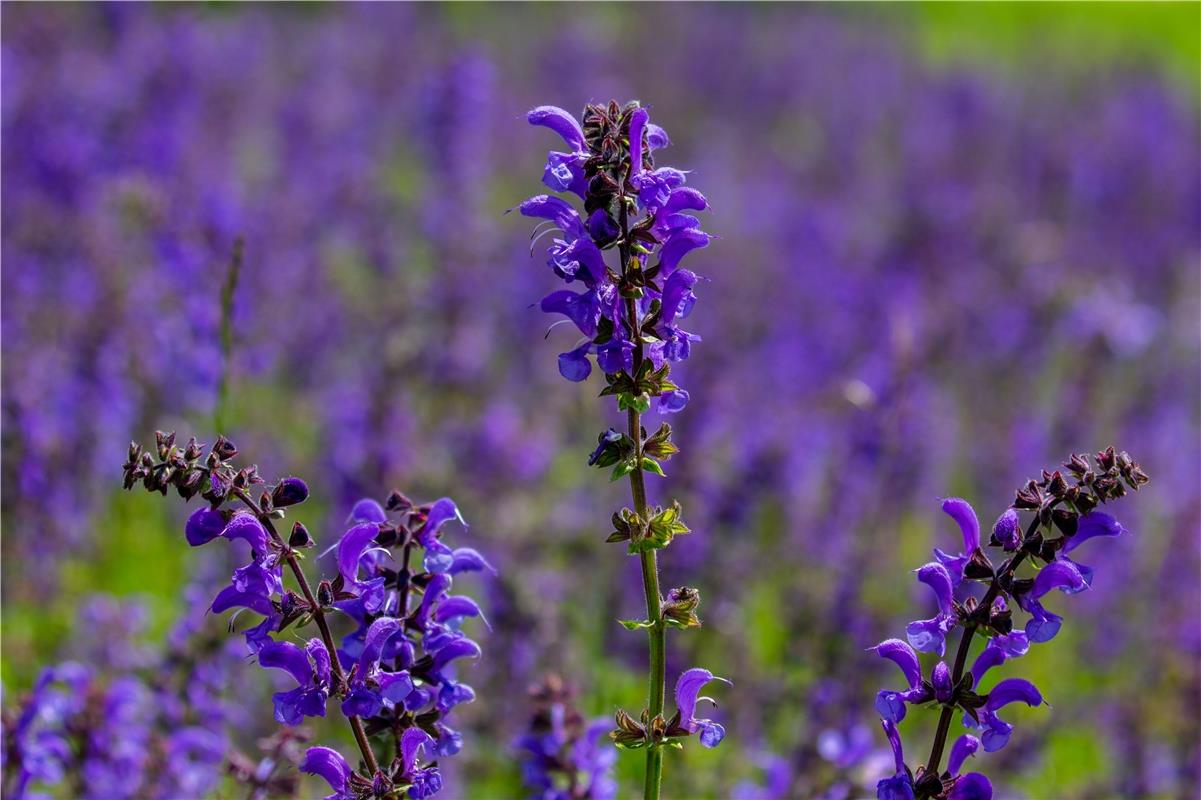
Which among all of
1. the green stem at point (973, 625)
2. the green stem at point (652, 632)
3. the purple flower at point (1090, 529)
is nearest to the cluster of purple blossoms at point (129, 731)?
the green stem at point (652, 632)

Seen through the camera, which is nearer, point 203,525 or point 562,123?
point 203,525

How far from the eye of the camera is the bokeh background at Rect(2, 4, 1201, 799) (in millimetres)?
5988

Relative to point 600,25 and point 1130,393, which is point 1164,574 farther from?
point 600,25

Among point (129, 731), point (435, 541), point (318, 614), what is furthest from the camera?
point (129, 731)

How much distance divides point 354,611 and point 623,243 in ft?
2.99

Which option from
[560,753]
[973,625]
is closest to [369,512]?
[560,753]

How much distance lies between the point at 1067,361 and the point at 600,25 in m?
18.2

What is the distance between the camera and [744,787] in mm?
4391

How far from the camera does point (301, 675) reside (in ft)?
8.23

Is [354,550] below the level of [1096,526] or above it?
below

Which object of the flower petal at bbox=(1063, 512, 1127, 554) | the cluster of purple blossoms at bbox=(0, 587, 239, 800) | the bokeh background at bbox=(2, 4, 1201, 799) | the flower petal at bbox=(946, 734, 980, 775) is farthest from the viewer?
the bokeh background at bbox=(2, 4, 1201, 799)

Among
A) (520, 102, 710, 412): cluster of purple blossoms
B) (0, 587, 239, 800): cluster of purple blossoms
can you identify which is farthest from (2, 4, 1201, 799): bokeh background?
(520, 102, 710, 412): cluster of purple blossoms

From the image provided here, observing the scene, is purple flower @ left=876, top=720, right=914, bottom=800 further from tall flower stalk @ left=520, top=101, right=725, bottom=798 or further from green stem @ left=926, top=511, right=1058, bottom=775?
tall flower stalk @ left=520, top=101, right=725, bottom=798

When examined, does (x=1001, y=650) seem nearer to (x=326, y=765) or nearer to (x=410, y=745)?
(x=410, y=745)
